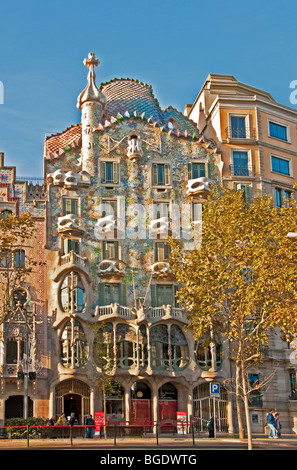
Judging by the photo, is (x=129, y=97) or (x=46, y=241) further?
(x=129, y=97)

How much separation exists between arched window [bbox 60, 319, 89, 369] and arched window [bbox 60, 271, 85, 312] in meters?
1.17

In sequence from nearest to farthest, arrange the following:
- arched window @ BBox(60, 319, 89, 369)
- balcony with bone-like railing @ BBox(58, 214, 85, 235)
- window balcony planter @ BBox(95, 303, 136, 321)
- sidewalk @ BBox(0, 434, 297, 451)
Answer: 1. sidewalk @ BBox(0, 434, 297, 451)
2. arched window @ BBox(60, 319, 89, 369)
3. window balcony planter @ BBox(95, 303, 136, 321)
4. balcony with bone-like railing @ BBox(58, 214, 85, 235)

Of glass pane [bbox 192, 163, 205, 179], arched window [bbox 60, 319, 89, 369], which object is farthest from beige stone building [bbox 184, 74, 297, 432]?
arched window [bbox 60, 319, 89, 369]

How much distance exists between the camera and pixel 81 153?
57.5m

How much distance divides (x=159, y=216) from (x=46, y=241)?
8974 mm

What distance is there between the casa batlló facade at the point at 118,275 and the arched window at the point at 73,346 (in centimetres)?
8

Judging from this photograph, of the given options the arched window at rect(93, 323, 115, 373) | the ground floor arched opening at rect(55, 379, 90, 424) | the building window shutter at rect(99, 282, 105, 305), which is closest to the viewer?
the arched window at rect(93, 323, 115, 373)

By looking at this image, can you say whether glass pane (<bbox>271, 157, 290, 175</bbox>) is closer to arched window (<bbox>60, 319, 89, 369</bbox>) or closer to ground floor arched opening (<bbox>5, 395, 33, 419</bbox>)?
arched window (<bbox>60, 319, 89, 369</bbox>)

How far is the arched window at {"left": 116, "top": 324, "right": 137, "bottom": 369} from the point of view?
169 ft

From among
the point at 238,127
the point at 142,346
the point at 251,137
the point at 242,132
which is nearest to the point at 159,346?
the point at 142,346

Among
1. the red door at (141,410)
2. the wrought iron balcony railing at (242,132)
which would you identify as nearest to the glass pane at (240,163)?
the wrought iron balcony railing at (242,132)
